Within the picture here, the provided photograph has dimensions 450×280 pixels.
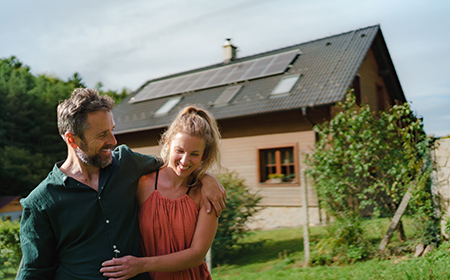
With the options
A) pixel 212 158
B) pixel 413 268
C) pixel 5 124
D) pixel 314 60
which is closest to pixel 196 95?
pixel 314 60

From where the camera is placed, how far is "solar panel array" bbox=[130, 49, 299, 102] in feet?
48.5

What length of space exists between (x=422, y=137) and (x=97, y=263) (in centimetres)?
612

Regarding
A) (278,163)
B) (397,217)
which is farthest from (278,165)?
(397,217)

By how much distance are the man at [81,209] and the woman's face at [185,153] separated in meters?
0.31

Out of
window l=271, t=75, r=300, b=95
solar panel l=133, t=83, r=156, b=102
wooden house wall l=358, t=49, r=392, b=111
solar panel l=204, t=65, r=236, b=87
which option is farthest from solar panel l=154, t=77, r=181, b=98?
wooden house wall l=358, t=49, r=392, b=111

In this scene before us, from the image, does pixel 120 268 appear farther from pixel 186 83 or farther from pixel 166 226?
pixel 186 83

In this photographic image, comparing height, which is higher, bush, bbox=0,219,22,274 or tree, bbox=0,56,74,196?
tree, bbox=0,56,74,196

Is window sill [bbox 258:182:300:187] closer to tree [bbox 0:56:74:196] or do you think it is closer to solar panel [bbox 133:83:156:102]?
solar panel [bbox 133:83:156:102]

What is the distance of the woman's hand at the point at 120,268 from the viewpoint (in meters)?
1.91

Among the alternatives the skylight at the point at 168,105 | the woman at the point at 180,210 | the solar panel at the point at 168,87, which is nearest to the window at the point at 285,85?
the skylight at the point at 168,105

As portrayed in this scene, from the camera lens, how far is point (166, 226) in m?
2.18

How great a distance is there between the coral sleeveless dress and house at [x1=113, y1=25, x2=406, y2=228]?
7956 mm

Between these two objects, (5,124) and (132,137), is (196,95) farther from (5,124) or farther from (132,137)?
(5,124)

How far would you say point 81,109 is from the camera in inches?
77.8
